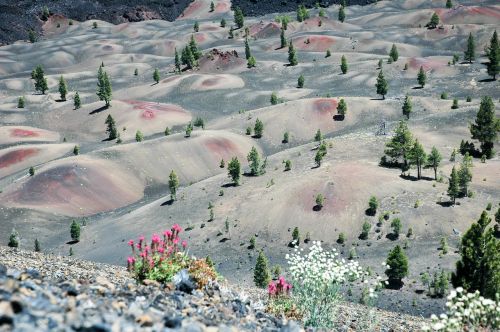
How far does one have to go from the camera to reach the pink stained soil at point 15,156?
99.1m

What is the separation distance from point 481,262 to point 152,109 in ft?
328

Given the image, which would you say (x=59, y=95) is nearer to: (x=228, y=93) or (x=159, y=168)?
(x=228, y=93)

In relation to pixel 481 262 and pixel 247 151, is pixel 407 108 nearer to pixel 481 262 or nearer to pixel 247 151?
pixel 247 151

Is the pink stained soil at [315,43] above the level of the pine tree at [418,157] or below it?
above

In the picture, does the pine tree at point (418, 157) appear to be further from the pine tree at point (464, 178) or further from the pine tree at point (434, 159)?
the pine tree at point (464, 178)

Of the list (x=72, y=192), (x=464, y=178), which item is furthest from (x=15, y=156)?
(x=464, y=178)

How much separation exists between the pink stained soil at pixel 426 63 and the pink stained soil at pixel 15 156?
104541mm

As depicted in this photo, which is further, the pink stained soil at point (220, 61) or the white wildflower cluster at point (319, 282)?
the pink stained soil at point (220, 61)

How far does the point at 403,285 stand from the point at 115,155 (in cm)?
6074

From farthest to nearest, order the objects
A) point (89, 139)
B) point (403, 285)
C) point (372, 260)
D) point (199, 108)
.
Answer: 1. point (199, 108)
2. point (89, 139)
3. point (372, 260)
4. point (403, 285)

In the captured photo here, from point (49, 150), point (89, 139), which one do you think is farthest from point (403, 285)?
point (89, 139)

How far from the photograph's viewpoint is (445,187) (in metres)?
72.7

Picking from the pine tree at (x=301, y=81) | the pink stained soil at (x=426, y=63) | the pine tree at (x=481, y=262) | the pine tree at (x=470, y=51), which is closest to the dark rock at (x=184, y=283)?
the pine tree at (x=481, y=262)

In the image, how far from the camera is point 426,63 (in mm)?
147750
